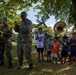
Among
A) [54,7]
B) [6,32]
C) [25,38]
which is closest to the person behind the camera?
[25,38]

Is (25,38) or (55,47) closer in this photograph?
(25,38)

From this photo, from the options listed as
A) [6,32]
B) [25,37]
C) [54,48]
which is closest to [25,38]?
[25,37]

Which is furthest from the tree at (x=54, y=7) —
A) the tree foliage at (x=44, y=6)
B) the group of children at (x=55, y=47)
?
the group of children at (x=55, y=47)

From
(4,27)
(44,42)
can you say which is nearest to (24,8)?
(44,42)

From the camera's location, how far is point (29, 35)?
10.6m

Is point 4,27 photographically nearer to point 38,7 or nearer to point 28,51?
point 28,51

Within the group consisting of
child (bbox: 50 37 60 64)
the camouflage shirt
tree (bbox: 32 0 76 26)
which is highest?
tree (bbox: 32 0 76 26)

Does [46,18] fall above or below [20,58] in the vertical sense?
above

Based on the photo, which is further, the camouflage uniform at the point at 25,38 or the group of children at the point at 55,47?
the group of children at the point at 55,47

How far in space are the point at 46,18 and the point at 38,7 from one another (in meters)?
1.28

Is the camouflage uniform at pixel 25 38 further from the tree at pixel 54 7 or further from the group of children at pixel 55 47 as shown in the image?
the tree at pixel 54 7

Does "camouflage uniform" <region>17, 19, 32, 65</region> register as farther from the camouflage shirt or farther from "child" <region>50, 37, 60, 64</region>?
"child" <region>50, 37, 60, 64</region>

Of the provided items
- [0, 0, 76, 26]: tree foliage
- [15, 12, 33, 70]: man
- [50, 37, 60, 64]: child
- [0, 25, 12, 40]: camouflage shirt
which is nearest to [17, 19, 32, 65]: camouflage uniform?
[15, 12, 33, 70]: man

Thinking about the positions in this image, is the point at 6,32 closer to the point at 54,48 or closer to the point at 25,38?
the point at 25,38
